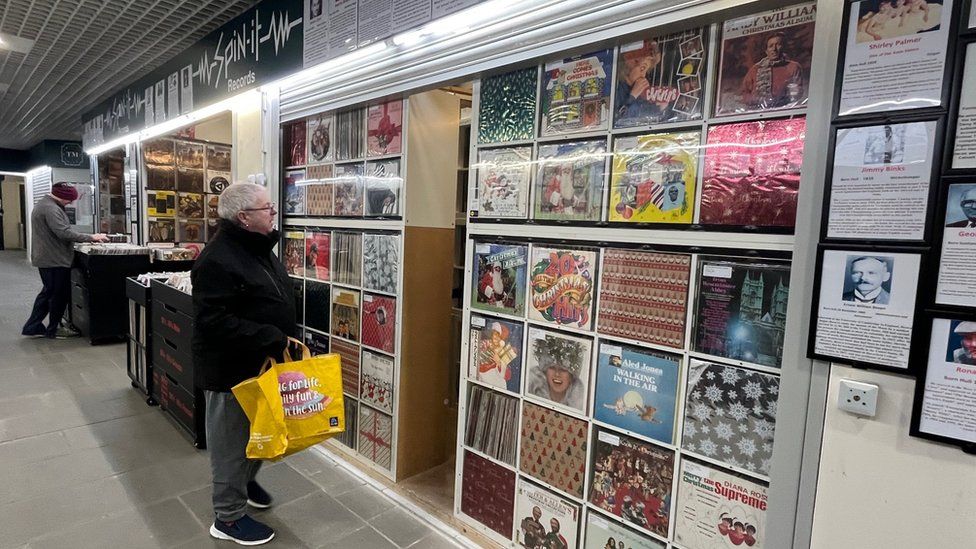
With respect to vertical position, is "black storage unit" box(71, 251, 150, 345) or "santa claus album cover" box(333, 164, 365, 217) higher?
"santa claus album cover" box(333, 164, 365, 217)

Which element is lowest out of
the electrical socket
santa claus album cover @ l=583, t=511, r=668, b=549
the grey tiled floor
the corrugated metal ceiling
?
the grey tiled floor

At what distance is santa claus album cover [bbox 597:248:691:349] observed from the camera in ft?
6.18

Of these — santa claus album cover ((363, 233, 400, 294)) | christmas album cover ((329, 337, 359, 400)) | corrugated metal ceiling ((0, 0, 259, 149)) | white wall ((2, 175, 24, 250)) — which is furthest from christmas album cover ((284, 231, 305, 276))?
white wall ((2, 175, 24, 250))

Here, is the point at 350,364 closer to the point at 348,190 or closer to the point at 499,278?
the point at 348,190

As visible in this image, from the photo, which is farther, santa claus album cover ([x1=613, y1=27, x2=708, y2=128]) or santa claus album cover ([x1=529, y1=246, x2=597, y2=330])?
santa claus album cover ([x1=529, y1=246, x2=597, y2=330])

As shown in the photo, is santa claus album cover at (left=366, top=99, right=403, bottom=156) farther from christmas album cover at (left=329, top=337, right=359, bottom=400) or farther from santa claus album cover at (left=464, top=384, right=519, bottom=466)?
santa claus album cover at (left=464, top=384, right=519, bottom=466)

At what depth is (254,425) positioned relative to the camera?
2.27 meters

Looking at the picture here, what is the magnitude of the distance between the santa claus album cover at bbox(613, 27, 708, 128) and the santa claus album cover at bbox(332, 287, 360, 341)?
2.13m

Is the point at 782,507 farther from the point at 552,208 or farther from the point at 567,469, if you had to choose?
the point at 552,208

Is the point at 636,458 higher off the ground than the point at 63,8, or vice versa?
the point at 63,8

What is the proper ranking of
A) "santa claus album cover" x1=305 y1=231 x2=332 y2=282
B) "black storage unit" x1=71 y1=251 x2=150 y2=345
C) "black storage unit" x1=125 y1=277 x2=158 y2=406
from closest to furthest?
"santa claus album cover" x1=305 y1=231 x2=332 y2=282 → "black storage unit" x1=125 y1=277 x2=158 y2=406 → "black storage unit" x1=71 y1=251 x2=150 y2=345

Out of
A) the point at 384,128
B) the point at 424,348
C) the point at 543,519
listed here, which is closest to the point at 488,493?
the point at 543,519

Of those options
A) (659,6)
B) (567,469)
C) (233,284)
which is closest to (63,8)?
(233,284)

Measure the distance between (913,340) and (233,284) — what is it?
2.46m
